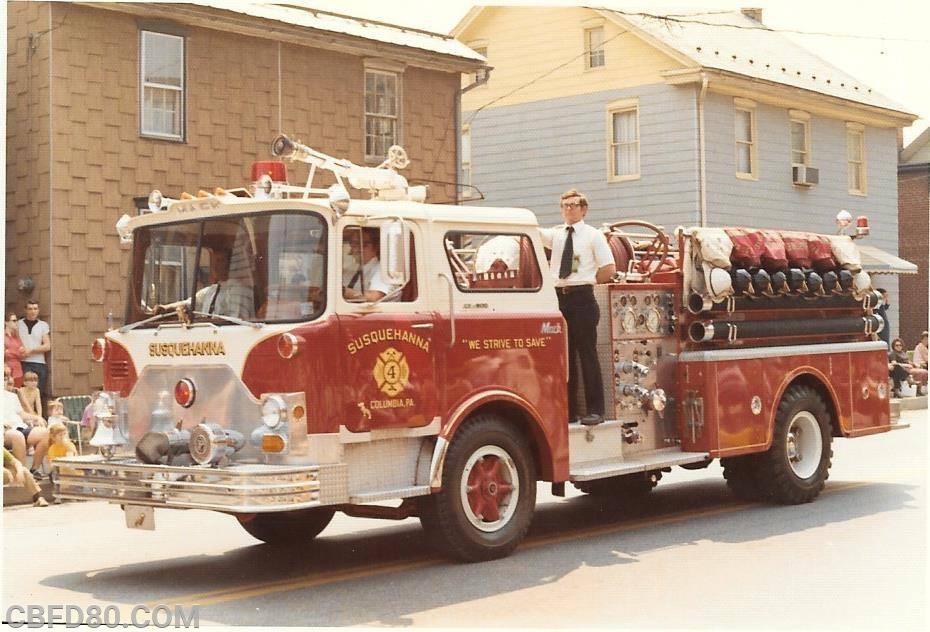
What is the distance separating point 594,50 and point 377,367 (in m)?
24.0

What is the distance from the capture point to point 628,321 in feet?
37.2

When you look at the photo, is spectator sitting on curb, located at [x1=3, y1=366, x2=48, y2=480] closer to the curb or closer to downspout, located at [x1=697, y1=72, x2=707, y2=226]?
the curb

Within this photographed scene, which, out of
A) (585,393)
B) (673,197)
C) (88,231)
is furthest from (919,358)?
(585,393)

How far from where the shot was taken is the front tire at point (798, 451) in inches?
484

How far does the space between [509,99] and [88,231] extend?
1481 centimetres

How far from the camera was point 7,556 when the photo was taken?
414 inches

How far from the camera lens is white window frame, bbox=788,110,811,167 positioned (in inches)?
1292

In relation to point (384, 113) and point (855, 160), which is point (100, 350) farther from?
point (855, 160)

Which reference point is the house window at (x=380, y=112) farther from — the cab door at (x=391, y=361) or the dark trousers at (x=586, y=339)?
the cab door at (x=391, y=361)

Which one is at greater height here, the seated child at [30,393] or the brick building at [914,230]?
the brick building at [914,230]

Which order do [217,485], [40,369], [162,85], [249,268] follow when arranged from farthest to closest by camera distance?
1. [162,85]
2. [40,369]
3. [249,268]
4. [217,485]

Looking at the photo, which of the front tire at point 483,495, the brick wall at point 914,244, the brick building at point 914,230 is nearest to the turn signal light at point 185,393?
the front tire at point 483,495

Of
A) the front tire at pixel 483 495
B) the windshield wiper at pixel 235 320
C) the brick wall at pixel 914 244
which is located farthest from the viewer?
the brick wall at pixel 914 244

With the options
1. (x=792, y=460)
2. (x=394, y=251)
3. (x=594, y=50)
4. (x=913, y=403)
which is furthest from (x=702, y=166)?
(x=394, y=251)
